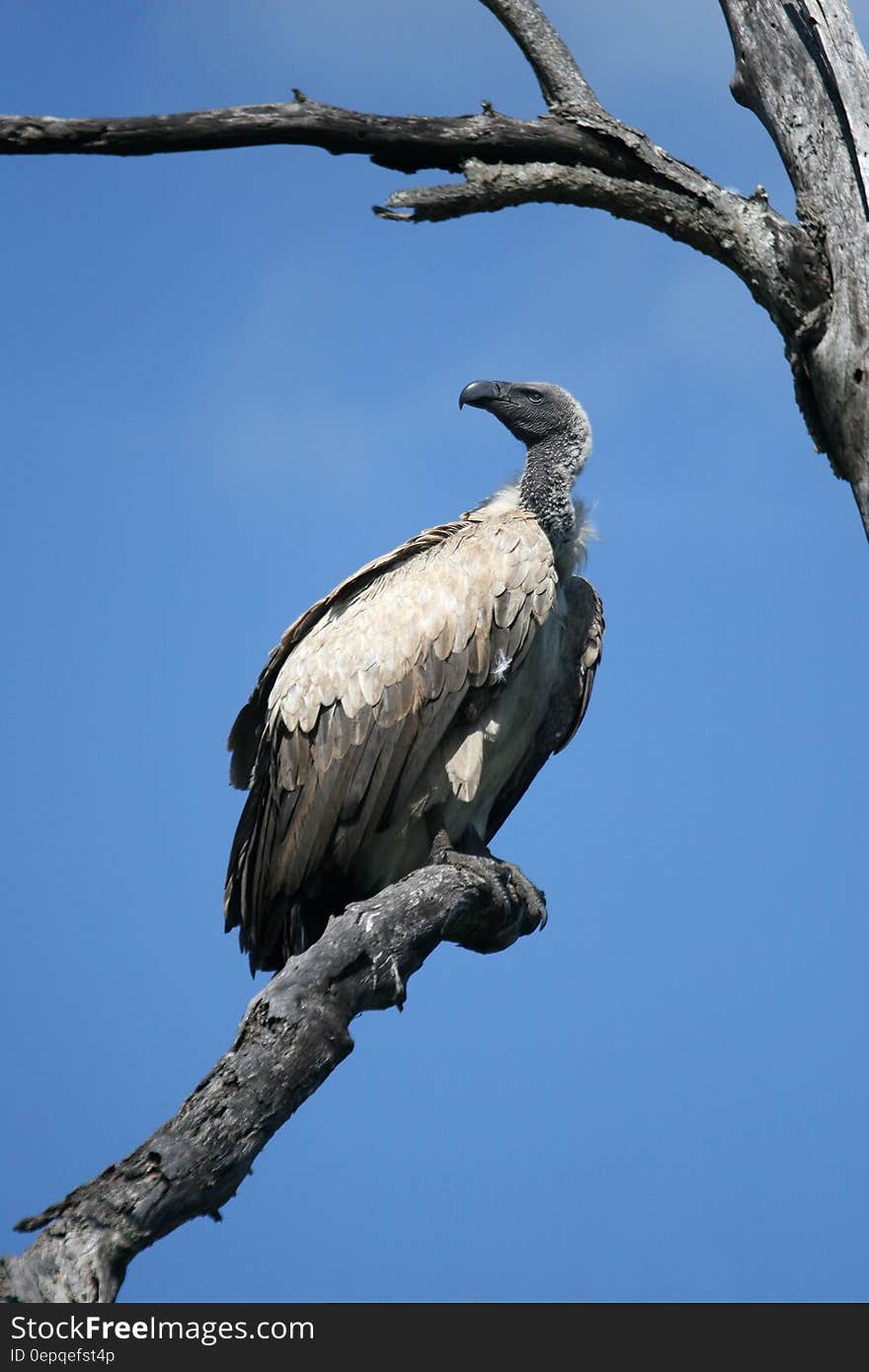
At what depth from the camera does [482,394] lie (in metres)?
7.91

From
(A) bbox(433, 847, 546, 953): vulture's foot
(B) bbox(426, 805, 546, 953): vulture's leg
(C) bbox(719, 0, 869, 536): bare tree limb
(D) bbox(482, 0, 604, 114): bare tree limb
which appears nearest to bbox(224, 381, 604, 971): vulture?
(B) bbox(426, 805, 546, 953): vulture's leg

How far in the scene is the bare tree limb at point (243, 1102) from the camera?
3.71 meters

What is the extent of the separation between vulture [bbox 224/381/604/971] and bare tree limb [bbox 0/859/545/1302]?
118 centimetres

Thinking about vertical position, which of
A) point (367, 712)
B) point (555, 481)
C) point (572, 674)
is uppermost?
point (555, 481)

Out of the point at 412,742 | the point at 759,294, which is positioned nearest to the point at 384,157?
the point at 759,294

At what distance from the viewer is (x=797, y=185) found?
16.9 feet

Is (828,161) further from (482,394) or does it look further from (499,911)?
(499,911)

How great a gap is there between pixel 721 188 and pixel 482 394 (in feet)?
8.70

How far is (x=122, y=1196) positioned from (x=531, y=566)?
401cm

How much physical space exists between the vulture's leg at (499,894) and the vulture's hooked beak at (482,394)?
7.36 feet

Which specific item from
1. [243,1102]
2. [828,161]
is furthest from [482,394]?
[243,1102]

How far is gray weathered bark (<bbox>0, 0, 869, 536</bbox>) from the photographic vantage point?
16.2 ft

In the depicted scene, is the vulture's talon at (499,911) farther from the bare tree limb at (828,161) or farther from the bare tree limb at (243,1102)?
the bare tree limb at (828,161)

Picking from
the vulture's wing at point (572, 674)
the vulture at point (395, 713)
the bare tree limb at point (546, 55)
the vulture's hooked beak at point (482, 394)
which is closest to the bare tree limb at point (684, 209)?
the bare tree limb at point (546, 55)
